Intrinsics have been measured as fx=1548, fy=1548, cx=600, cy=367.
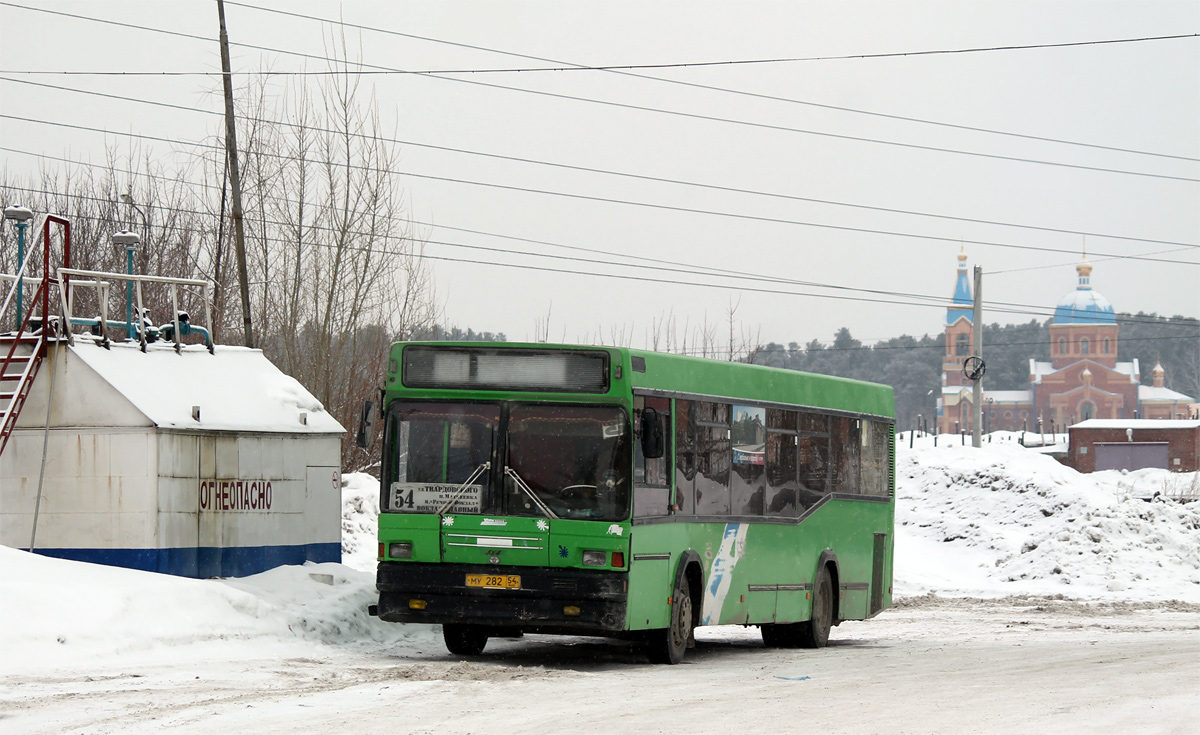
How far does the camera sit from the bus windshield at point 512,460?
45.5 ft

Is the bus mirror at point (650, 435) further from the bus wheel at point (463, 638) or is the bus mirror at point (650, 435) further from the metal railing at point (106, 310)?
the metal railing at point (106, 310)

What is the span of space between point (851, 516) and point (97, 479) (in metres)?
8.78

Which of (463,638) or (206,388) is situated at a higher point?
(206,388)

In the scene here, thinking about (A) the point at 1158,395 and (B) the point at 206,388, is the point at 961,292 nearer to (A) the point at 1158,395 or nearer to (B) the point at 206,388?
(A) the point at 1158,395

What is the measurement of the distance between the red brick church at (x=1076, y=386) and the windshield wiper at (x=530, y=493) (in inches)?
5901

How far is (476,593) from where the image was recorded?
548 inches

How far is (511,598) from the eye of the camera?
45.4ft

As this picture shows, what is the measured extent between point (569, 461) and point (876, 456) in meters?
6.99

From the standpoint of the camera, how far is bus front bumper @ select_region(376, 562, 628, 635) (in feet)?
44.7

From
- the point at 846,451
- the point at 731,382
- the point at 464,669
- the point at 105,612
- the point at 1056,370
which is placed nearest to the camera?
the point at 464,669

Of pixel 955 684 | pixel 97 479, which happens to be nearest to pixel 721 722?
pixel 955 684

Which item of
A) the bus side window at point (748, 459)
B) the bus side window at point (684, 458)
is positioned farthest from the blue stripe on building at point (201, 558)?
the bus side window at point (748, 459)

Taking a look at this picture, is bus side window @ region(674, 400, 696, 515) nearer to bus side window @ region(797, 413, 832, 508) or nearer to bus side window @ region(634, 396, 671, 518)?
bus side window @ region(634, 396, 671, 518)

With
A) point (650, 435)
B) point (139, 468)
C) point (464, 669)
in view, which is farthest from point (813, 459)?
point (139, 468)
